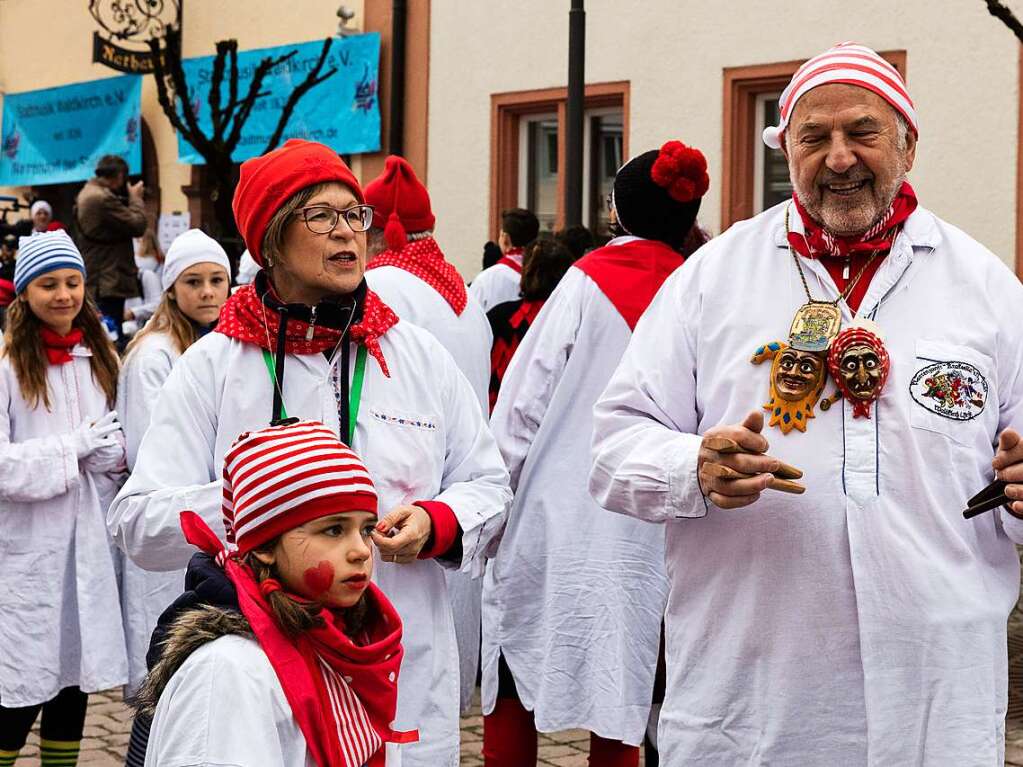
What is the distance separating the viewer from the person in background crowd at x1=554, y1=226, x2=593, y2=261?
28.8 feet

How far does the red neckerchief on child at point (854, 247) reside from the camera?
333 cm

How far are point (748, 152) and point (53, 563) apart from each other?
8.64 metres

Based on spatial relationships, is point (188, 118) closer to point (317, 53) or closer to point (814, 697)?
point (317, 53)

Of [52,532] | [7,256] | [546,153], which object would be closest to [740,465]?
[52,532]

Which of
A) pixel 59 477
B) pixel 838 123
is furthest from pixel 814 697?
pixel 59 477

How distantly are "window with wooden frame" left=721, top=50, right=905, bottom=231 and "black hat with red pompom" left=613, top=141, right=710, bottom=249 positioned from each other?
776 cm

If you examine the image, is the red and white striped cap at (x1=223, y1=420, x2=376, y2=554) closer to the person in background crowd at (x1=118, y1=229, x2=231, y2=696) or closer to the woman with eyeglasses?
the woman with eyeglasses

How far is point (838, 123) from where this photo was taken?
3332mm

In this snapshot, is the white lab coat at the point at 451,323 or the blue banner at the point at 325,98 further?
the blue banner at the point at 325,98

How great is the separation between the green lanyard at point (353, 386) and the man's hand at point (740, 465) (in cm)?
Answer: 84

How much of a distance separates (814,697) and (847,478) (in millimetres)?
441

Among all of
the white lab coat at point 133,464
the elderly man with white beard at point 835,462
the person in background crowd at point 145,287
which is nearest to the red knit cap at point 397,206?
the white lab coat at point 133,464

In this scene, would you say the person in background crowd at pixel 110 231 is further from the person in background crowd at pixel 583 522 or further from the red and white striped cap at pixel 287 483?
→ the red and white striped cap at pixel 287 483

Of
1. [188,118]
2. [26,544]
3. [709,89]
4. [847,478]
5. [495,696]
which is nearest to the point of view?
[847,478]
